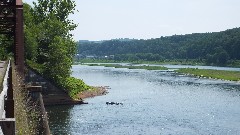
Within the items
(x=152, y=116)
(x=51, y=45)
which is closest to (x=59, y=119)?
(x=152, y=116)

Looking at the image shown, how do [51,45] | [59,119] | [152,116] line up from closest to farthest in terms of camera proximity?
[59,119], [152,116], [51,45]

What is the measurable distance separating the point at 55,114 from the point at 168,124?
16.1 m

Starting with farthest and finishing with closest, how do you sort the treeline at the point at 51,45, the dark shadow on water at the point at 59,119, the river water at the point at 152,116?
the treeline at the point at 51,45, the river water at the point at 152,116, the dark shadow on water at the point at 59,119

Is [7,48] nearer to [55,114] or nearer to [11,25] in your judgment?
[55,114]

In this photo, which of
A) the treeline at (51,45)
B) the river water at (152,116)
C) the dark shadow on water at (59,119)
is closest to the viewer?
the dark shadow on water at (59,119)

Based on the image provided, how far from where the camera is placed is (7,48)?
62938 millimetres

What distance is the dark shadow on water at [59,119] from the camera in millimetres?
42156

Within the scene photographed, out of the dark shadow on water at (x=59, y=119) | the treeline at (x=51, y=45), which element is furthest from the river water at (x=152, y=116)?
the treeline at (x=51, y=45)

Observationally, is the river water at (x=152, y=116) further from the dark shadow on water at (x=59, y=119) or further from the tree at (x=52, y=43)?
the tree at (x=52, y=43)

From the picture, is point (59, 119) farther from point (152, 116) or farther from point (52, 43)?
point (52, 43)

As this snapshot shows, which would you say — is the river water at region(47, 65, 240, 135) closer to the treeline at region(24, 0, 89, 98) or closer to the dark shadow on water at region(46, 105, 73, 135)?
the dark shadow on water at region(46, 105, 73, 135)

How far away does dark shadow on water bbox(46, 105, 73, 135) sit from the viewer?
42.2 m

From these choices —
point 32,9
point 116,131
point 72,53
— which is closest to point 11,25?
point 116,131

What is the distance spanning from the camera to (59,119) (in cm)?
4975
